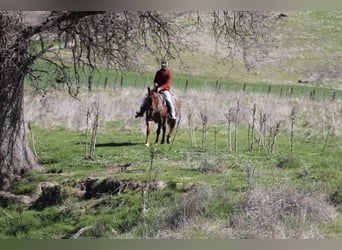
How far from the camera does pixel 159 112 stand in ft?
16.4

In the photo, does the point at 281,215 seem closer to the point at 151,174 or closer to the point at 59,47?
the point at 151,174

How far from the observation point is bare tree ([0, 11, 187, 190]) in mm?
4961

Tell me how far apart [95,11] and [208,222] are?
1.66 metres

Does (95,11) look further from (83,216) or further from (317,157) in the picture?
(317,157)

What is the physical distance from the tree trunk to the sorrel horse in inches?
34.8

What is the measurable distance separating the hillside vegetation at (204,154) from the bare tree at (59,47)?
→ 0.10 metres

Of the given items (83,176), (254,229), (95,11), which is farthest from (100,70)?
(254,229)

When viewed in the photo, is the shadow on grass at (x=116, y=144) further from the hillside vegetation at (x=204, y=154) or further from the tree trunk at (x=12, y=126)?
the tree trunk at (x=12, y=126)

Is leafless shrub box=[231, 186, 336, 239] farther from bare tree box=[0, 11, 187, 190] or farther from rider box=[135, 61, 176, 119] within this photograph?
bare tree box=[0, 11, 187, 190]

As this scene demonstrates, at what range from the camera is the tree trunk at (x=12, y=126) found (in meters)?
5.02

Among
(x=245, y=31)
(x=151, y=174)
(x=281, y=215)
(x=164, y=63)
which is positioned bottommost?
(x=281, y=215)

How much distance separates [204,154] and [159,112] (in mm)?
439


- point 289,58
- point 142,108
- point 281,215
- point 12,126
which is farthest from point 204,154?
point 12,126

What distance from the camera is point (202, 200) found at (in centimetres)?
479
